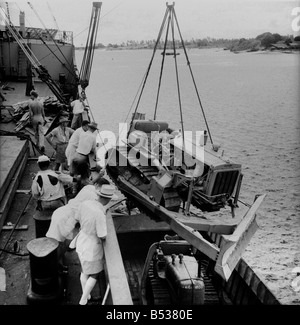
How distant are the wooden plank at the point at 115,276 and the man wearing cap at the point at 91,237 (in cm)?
16

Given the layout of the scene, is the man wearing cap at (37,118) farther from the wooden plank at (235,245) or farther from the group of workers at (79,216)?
the wooden plank at (235,245)

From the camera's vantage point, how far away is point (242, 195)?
20.5 m

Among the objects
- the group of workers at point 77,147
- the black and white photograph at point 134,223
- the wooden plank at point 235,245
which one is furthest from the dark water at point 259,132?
the group of workers at point 77,147

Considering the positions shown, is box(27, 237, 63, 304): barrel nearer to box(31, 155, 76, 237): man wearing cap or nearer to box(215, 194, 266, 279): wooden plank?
box(31, 155, 76, 237): man wearing cap

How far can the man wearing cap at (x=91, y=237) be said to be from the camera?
5305 mm

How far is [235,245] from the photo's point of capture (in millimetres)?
8148

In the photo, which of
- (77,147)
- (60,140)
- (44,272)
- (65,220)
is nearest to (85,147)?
(77,147)

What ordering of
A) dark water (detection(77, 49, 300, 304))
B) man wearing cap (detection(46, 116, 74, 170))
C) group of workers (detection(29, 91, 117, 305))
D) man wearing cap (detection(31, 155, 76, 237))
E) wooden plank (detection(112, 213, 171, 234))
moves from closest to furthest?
1. group of workers (detection(29, 91, 117, 305))
2. man wearing cap (detection(31, 155, 76, 237))
3. wooden plank (detection(112, 213, 171, 234))
4. man wearing cap (detection(46, 116, 74, 170))
5. dark water (detection(77, 49, 300, 304))

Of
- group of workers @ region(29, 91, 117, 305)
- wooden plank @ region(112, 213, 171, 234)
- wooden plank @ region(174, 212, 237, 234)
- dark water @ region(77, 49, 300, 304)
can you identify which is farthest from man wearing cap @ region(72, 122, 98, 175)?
dark water @ region(77, 49, 300, 304)

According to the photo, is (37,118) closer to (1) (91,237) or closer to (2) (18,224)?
(2) (18,224)

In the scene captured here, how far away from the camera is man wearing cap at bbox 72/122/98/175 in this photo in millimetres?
8750

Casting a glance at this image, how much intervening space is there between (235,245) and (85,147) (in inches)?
149

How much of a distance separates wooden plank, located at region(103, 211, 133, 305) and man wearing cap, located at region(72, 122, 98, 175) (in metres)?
3.12
